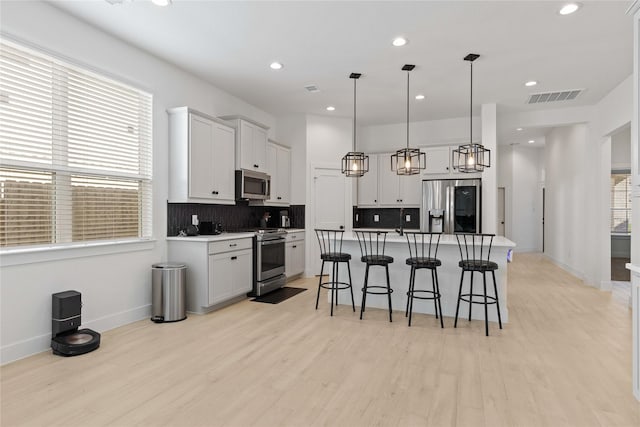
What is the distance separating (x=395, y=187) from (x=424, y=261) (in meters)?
3.42

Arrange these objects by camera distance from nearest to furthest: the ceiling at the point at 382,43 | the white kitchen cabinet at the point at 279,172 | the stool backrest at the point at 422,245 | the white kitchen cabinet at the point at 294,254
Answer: the ceiling at the point at 382,43 → the stool backrest at the point at 422,245 → the white kitchen cabinet at the point at 294,254 → the white kitchen cabinet at the point at 279,172

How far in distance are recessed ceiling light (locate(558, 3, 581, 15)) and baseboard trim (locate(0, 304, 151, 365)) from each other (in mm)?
4985

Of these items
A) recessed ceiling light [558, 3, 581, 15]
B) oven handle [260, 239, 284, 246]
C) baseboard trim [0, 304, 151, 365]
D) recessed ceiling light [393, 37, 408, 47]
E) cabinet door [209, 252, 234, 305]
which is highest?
recessed ceiling light [393, 37, 408, 47]

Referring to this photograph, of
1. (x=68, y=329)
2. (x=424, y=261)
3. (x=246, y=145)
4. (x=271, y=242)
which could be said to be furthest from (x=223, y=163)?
(x=424, y=261)

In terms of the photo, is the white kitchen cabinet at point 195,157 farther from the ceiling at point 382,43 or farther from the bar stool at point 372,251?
the bar stool at point 372,251

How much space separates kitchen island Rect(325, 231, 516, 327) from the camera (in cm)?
390

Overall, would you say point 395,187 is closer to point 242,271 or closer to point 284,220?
point 284,220

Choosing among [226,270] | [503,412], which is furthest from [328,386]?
[226,270]

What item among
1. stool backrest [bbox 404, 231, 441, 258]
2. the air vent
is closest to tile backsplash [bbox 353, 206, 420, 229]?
the air vent

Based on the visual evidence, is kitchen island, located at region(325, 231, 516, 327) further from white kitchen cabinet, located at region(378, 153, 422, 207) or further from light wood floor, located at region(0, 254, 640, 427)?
white kitchen cabinet, located at region(378, 153, 422, 207)

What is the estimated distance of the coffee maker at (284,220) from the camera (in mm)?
6469

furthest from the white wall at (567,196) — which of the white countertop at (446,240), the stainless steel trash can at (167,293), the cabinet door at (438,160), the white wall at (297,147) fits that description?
the stainless steel trash can at (167,293)

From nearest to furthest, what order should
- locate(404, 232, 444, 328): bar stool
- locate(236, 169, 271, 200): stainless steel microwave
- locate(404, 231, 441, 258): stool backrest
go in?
locate(404, 232, 444, 328): bar stool < locate(404, 231, 441, 258): stool backrest < locate(236, 169, 271, 200): stainless steel microwave

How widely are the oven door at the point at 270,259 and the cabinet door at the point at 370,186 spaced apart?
89.6 inches
